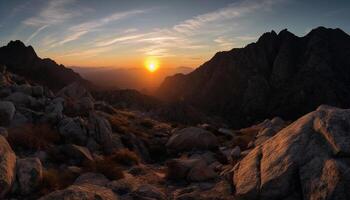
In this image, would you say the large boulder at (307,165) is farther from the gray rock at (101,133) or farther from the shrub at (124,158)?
the gray rock at (101,133)

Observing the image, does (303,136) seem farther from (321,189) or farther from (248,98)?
(248,98)

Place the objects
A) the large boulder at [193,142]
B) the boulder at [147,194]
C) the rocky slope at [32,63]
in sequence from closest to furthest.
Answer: the boulder at [147,194] → the large boulder at [193,142] → the rocky slope at [32,63]

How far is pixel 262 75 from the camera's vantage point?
189 m

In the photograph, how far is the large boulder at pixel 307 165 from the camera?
8.87m

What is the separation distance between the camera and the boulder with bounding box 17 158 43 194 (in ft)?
37.9

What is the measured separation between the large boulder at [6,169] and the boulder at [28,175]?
0.28m

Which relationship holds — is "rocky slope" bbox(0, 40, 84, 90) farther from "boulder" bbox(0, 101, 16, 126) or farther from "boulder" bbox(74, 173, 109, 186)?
"boulder" bbox(74, 173, 109, 186)

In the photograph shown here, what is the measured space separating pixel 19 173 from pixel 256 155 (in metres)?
8.74

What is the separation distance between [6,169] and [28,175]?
1.16m

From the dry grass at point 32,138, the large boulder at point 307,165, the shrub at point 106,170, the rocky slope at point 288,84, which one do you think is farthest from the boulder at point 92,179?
the rocky slope at point 288,84

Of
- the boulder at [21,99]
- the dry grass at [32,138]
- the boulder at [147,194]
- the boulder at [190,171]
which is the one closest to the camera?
the boulder at [147,194]

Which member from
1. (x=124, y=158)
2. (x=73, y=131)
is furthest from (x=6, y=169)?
(x=73, y=131)

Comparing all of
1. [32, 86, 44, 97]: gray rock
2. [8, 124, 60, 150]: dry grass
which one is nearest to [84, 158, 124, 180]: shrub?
[8, 124, 60, 150]: dry grass

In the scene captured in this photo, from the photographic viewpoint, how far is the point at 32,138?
17906 millimetres
